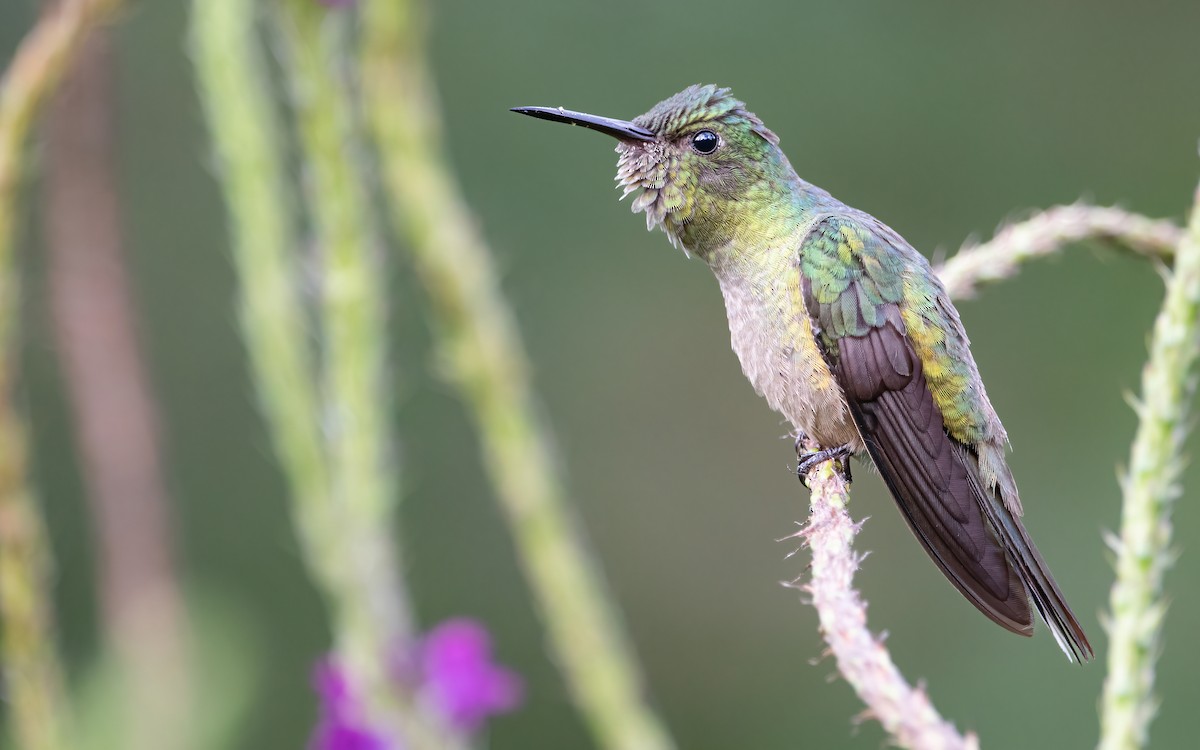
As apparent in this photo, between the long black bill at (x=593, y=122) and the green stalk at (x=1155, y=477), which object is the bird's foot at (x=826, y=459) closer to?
the green stalk at (x=1155, y=477)

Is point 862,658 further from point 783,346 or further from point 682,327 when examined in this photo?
point 682,327

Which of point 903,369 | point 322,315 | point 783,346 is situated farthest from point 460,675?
point 903,369

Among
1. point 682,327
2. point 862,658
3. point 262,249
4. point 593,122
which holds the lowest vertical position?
point 862,658

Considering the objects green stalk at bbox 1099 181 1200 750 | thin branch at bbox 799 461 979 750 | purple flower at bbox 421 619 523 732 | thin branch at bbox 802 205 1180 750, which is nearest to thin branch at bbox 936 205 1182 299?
thin branch at bbox 802 205 1180 750

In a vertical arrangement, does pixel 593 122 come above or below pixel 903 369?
above

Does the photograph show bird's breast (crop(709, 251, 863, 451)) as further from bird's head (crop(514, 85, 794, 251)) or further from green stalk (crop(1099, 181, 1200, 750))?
green stalk (crop(1099, 181, 1200, 750))

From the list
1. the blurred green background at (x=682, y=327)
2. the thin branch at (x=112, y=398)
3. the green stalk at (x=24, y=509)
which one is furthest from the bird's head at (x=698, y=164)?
the blurred green background at (x=682, y=327)

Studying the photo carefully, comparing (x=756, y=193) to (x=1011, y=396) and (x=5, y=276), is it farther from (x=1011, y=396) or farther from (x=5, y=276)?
(x=1011, y=396)

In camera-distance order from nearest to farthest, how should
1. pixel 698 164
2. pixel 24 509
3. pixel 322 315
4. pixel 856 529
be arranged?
1. pixel 856 529
2. pixel 24 509
3. pixel 698 164
4. pixel 322 315
